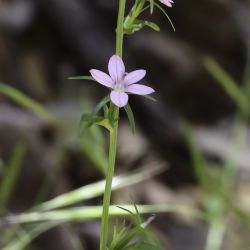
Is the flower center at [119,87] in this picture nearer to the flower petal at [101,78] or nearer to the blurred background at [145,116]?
the flower petal at [101,78]

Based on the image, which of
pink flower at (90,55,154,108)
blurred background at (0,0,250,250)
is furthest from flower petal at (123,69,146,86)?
blurred background at (0,0,250,250)

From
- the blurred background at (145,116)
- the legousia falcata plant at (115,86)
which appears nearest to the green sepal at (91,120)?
the legousia falcata plant at (115,86)

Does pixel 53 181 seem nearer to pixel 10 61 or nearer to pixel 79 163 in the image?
pixel 79 163

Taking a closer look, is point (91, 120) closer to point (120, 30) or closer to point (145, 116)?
point (120, 30)

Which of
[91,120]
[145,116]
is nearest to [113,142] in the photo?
[91,120]

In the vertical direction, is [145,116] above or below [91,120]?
above

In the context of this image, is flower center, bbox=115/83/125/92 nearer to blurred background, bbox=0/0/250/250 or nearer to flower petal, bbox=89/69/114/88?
flower petal, bbox=89/69/114/88
